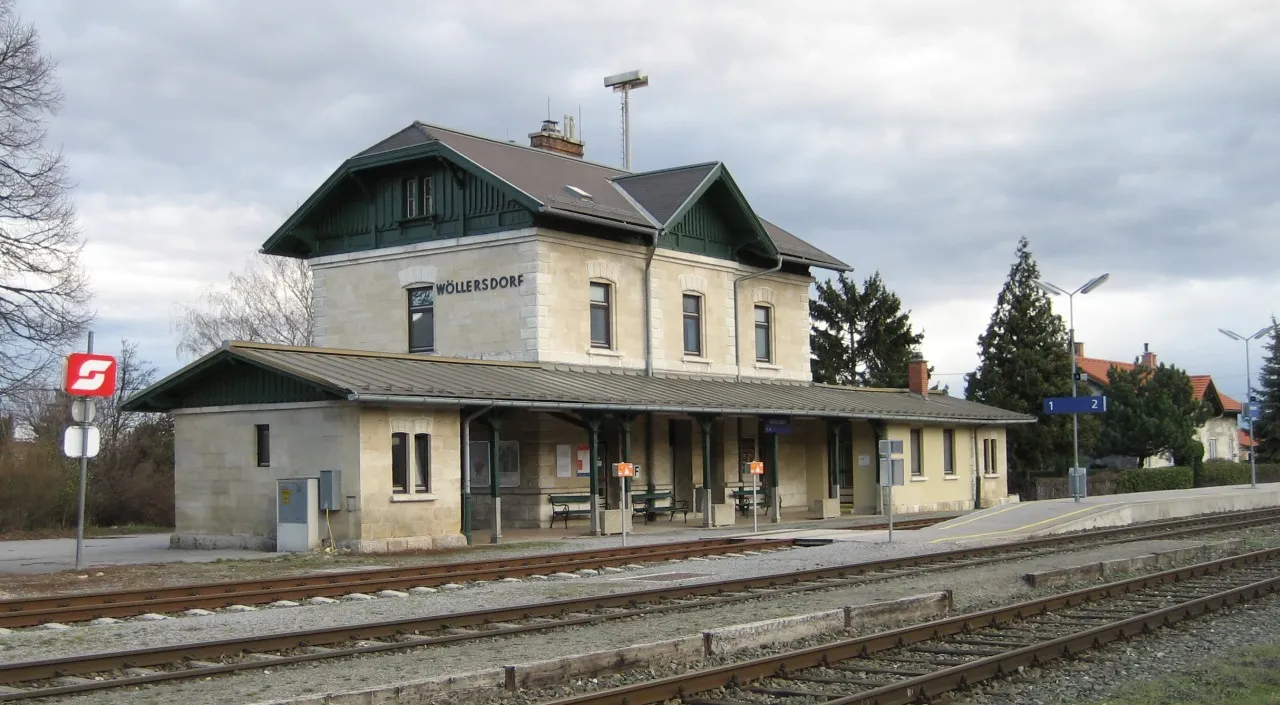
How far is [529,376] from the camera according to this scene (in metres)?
26.2

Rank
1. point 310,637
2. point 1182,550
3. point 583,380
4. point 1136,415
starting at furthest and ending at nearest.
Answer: point 1136,415
point 583,380
point 1182,550
point 310,637

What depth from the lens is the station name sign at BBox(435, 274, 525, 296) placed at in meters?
28.3

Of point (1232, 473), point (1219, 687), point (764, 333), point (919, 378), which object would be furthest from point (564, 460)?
point (1232, 473)

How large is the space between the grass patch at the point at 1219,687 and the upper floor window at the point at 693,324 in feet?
74.0

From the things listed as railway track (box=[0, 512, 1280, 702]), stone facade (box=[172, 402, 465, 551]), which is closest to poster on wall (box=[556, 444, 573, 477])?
stone facade (box=[172, 402, 465, 551])

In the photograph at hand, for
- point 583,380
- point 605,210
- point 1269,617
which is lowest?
point 1269,617

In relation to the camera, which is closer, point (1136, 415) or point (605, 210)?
point (605, 210)

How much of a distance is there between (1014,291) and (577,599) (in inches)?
1581

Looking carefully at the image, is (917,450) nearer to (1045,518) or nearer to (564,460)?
(1045,518)

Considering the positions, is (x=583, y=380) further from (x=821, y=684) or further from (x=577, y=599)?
(x=821, y=684)

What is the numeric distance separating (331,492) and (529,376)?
226 inches

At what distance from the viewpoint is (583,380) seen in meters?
27.3

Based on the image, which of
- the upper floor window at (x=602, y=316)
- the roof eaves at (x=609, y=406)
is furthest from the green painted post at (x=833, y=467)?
the upper floor window at (x=602, y=316)

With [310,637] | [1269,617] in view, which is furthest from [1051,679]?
[310,637]
